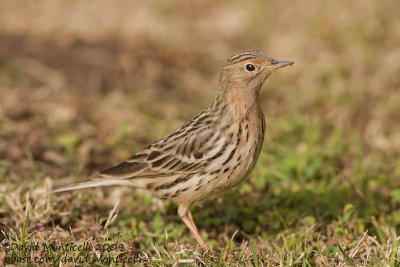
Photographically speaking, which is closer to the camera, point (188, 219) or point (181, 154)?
point (181, 154)

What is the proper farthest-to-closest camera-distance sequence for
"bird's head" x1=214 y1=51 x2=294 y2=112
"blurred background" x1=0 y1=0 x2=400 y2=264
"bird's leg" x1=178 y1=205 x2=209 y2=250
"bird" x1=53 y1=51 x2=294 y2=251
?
"blurred background" x1=0 y1=0 x2=400 y2=264 < "bird's head" x1=214 y1=51 x2=294 y2=112 < "bird's leg" x1=178 y1=205 x2=209 y2=250 < "bird" x1=53 y1=51 x2=294 y2=251

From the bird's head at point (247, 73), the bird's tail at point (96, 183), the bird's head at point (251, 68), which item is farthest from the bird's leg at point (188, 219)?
the bird's head at point (251, 68)

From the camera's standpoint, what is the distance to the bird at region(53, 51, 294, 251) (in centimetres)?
600

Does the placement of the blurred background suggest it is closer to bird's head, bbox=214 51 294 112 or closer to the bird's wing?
the bird's wing

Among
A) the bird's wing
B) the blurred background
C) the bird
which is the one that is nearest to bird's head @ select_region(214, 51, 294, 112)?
the bird

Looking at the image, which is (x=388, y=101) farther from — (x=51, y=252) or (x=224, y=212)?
(x=51, y=252)

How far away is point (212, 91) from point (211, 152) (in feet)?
14.6

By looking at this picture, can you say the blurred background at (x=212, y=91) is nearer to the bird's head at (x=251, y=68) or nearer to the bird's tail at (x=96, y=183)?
the bird's tail at (x=96, y=183)

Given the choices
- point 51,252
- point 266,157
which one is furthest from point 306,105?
point 51,252

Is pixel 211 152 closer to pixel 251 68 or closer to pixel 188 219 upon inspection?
pixel 188 219

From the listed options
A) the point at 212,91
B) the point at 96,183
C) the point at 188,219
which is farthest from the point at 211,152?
the point at 212,91

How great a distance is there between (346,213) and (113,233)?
7.07ft

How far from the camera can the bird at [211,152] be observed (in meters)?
6.00

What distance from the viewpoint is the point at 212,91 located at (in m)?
10.4
